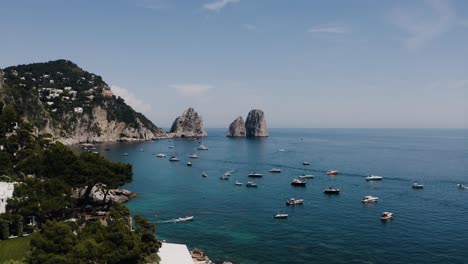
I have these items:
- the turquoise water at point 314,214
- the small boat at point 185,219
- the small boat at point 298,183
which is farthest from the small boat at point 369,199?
the small boat at point 185,219

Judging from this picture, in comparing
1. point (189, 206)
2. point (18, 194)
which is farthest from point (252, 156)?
point (18, 194)

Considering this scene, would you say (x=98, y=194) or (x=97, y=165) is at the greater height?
(x=97, y=165)

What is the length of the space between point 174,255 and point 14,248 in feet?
60.0

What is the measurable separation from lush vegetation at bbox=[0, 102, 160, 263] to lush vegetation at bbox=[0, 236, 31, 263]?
35 cm

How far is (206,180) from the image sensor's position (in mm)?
119375

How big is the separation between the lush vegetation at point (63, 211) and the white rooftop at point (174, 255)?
1.54m

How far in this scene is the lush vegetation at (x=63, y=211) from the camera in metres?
36.9

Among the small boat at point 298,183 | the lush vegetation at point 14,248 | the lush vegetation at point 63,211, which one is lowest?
the small boat at point 298,183

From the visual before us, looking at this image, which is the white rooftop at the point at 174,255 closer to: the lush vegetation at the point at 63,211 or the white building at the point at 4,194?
the lush vegetation at the point at 63,211

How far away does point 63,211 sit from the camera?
5922 centimetres

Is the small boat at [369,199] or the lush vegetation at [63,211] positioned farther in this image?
the small boat at [369,199]

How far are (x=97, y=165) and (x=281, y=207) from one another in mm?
39748

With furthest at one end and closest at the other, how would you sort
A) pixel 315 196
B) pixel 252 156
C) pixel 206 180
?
1. pixel 252 156
2. pixel 206 180
3. pixel 315 196

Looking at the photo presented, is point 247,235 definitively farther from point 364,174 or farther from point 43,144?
point 364,174
